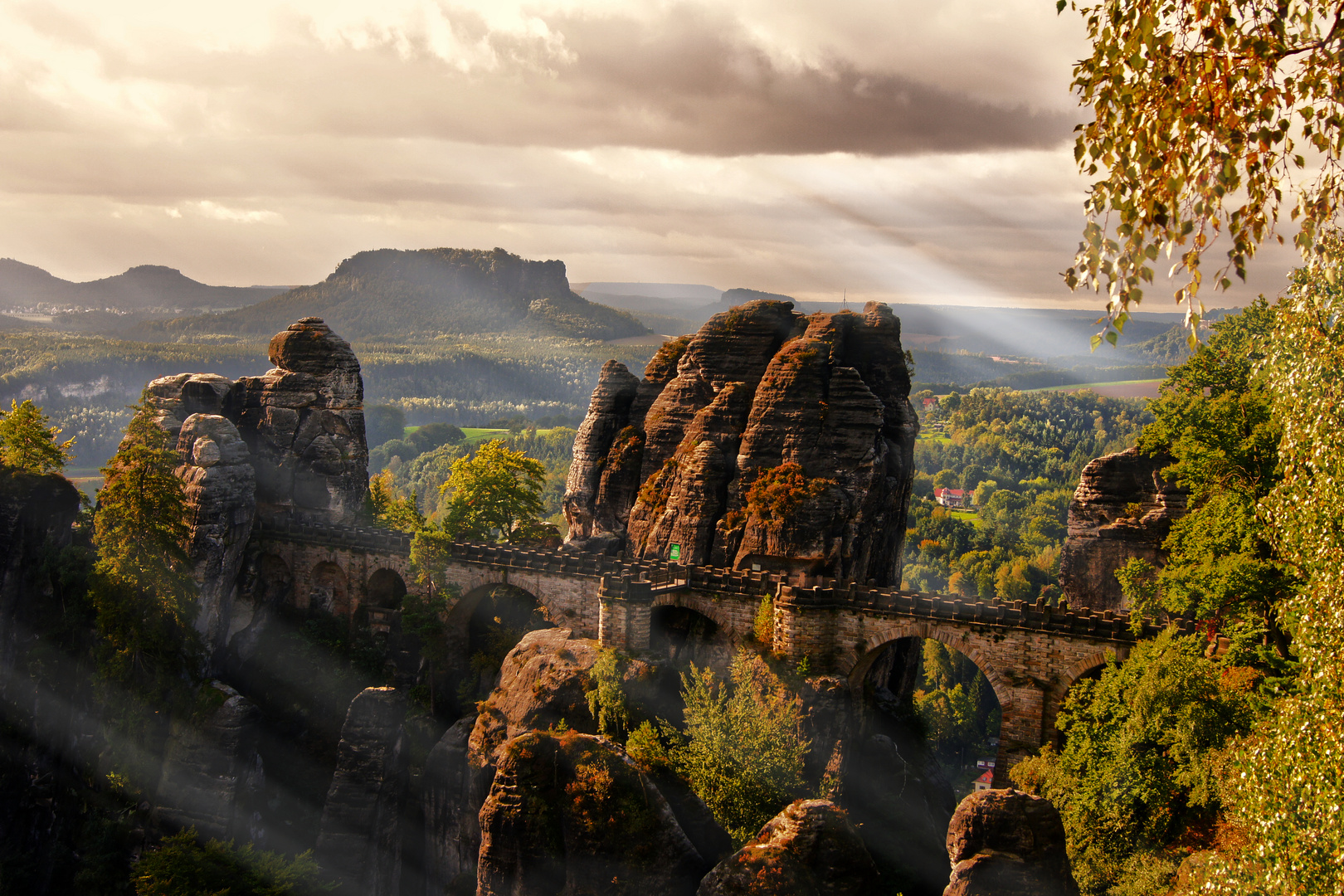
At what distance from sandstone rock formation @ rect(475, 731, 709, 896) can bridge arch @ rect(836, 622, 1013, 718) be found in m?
10.4

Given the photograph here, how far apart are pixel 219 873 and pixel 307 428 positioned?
2626cm

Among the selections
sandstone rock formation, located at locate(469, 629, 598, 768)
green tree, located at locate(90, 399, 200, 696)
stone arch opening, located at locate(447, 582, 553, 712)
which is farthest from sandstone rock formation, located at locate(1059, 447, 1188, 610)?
green tree, located at locate(90, 399, 200, 696)

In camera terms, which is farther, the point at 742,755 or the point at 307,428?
the point at 307,428

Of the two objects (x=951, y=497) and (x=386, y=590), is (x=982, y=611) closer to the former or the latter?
(x=386, y=590)

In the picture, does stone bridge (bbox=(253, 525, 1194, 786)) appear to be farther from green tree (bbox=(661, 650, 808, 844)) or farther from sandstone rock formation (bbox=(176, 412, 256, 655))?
sandstone rock formation (bbox=(176, 412, 256, 655))

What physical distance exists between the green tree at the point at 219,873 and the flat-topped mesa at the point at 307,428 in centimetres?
2015

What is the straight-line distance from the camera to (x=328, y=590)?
5041 cm

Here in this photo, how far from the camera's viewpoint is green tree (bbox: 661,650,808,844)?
3322cm

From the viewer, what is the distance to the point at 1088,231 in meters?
8.76

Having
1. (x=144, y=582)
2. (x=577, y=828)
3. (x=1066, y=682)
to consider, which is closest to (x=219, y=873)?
(x=577, y=828)

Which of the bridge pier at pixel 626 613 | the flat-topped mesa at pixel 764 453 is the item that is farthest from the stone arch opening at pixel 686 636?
the flat-topped mesa at pixel 764 453

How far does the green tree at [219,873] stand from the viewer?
33.5m

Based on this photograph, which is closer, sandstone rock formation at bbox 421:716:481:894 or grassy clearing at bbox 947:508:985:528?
sandstone rock formation at bbox 421:716:481:894

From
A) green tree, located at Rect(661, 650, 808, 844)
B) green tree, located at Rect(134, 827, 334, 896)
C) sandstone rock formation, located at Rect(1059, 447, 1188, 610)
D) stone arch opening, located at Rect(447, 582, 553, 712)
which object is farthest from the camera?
stone arch opening, located at Rect(447, 582, 553, 712)
